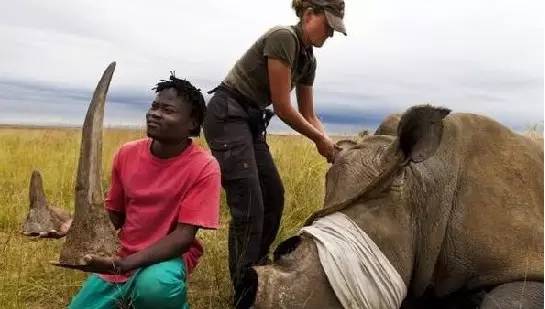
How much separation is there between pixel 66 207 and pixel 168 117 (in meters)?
4.76

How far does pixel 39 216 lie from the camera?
353 centimetres

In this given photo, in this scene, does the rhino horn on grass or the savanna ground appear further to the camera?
the savanna ground

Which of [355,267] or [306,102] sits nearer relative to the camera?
[355,267]

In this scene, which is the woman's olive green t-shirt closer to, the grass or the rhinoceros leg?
the grass

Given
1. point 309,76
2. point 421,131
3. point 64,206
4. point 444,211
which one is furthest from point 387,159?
point 64,206

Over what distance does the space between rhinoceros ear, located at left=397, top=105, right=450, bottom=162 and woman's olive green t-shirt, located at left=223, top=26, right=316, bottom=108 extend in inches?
57.0

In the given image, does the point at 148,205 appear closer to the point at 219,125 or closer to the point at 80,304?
the point at 80,304

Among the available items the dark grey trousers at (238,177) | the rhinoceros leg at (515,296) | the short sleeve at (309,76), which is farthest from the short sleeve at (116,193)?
the rhinoceros leg at (515,296)

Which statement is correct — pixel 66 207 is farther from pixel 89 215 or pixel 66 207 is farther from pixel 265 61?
pixel 89 215

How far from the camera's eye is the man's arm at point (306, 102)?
5293 mm

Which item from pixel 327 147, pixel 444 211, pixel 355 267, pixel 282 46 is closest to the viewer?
pixel 355 267

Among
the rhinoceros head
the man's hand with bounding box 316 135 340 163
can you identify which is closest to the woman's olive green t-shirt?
the man's hand with bounding box 316 135 340 163

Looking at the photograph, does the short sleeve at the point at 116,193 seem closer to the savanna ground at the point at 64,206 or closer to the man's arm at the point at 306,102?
the savanna ground at the point at 64,206

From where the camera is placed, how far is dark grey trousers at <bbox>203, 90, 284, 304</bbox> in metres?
4.60
